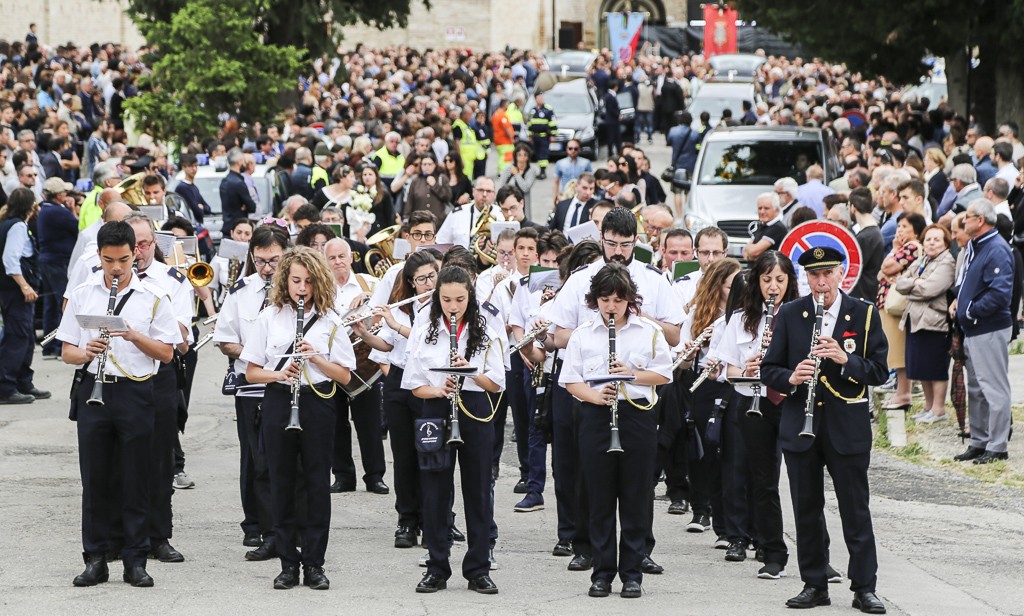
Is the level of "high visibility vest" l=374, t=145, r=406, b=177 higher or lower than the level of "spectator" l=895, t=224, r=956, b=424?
higher

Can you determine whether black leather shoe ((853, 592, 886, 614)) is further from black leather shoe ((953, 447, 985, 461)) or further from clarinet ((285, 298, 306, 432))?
black leather shoe ((953, 447, 985, 461))

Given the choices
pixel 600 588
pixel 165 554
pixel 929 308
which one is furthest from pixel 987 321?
pixel 165 554

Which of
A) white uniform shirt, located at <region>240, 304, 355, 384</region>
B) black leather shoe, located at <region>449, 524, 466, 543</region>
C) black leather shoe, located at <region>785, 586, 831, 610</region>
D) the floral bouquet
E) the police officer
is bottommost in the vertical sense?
black leather shoe, located at <region>785, 586, 831, 610</region>

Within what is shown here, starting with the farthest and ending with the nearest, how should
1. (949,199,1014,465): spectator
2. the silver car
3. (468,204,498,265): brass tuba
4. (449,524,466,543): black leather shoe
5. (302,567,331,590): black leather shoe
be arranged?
the silver car
(468,204,498,265): brass tuba
(949,199,1014,465): spectator
(449,524,466,543): black leather shoe
(302,567,331,590): black leather shoe

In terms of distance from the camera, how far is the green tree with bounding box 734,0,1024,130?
71.4ft

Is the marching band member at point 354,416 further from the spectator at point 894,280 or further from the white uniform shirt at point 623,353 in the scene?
the spectator at point 894,280

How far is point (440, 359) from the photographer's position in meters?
8.65

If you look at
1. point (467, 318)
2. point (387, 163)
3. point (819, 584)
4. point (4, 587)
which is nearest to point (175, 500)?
point (4, 587)

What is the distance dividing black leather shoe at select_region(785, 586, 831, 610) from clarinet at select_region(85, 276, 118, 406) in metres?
3.77

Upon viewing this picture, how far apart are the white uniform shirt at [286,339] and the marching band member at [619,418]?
125 centimetres

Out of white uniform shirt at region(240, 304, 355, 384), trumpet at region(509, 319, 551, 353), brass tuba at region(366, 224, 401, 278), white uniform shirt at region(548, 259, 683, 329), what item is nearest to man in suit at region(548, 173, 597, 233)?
brass tuba at region(366, 224, 401, 278)

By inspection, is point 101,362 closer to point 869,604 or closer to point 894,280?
point 869,604

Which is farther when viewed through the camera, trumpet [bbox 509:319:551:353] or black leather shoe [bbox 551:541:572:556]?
trumpet [bbox 509:319:551:353]

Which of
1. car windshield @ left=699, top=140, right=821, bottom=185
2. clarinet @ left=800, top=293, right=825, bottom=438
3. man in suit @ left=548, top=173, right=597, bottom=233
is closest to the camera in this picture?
clarinet @ left=800, top=293, right=825, bottom=438
